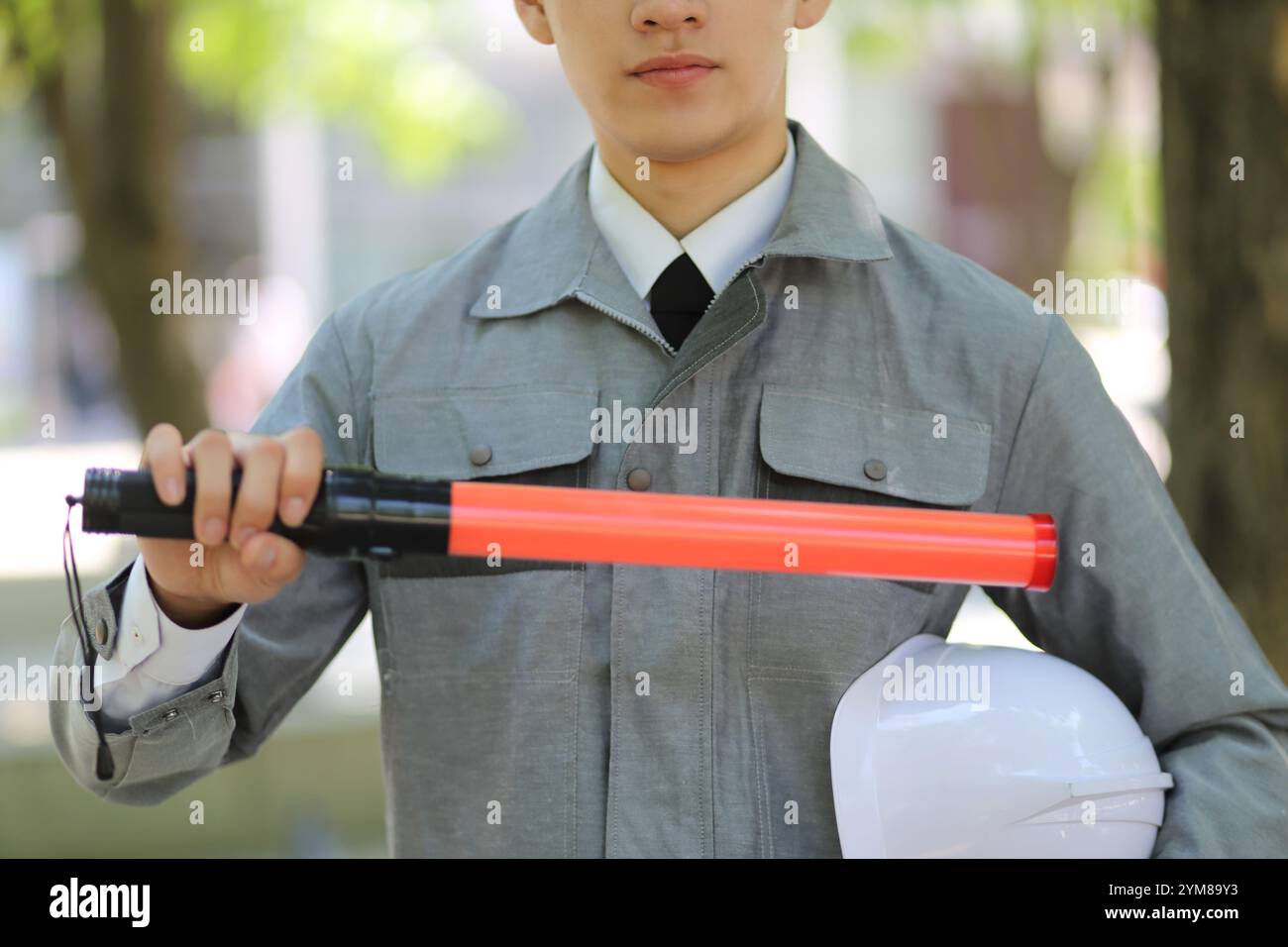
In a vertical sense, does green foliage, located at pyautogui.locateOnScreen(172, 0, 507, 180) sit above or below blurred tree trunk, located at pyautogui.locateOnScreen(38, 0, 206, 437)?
above

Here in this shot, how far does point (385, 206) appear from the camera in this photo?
706 inches

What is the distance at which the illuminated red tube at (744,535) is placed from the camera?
1632 millimetres

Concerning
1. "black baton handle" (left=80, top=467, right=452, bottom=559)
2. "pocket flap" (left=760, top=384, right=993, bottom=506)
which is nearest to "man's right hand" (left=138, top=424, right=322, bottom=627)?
"black baton handle" (left=80, top=467, right=452, bottom=559)

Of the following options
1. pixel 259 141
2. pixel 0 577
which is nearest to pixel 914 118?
pixel 259 141

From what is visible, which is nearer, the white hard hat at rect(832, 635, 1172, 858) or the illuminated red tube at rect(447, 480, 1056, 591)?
the illuminated red tube at rect(447, 480, 1056, 591)

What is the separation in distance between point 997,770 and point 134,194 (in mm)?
4275

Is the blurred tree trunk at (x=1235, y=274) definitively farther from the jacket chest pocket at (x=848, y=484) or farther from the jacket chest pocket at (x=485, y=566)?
the jacket chest pocket at (x=485, y=566)

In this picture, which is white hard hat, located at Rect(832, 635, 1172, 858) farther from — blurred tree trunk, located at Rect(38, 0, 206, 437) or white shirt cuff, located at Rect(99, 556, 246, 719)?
blurred tree trunk, located at Rect(38, 0, 206, 437)

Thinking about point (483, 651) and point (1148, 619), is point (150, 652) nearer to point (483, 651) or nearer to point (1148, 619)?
point (483, 651)

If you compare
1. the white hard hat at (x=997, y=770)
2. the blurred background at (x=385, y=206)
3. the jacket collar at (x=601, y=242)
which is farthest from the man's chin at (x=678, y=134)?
the blurred background at (x=385, y=206)

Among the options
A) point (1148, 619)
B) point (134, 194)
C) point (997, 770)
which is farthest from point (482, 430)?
point (134, 194)

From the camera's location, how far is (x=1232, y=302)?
3.02m

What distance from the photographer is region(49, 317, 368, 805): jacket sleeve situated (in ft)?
6.12
